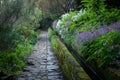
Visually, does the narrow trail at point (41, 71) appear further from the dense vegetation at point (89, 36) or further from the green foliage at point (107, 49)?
the green foliage at point (107, 49)

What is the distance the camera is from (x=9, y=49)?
891cm

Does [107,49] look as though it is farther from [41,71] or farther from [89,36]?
[41,71]

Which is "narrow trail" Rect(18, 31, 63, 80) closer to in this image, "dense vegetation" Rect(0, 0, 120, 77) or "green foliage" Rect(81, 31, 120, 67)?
"dense vegetation" Rect(0, 0, 120, 77)

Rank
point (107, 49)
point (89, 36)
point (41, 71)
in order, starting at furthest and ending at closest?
point (41, 71)
point (89, 36)
point (107, 49)

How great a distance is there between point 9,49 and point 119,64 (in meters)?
6.08

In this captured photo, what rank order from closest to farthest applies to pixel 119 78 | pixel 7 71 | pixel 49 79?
pixel 119 78
pixel 7 71
pixel 49 79

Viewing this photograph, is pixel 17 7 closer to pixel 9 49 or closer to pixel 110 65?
pixel 9 49

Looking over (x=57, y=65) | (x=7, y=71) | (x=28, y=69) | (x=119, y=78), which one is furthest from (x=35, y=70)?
(x=119, y=78)

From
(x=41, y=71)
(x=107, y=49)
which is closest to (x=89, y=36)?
(x=107, y=49)

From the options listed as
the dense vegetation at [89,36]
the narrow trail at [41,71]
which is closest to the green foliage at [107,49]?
the dense vegetation at [89,36]

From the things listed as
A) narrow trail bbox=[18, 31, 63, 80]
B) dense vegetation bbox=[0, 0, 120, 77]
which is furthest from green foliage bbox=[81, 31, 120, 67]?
narrow trail bbox=[18, 31, 63, 80]

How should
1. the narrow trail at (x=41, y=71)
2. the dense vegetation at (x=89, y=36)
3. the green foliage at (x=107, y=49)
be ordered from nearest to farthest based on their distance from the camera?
A: 1. the green foliage at (x=107, y=49)
2. the dense vegetation at (x=89, y=36)
3. the narrow trail at (x=41, y=71)

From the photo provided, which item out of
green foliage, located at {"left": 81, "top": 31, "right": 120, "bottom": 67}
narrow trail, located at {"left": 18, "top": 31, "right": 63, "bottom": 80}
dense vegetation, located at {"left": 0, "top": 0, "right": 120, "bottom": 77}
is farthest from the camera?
narrow trail, located at {"left": 18, "top": 31, "right": 63, "bottom": 80}

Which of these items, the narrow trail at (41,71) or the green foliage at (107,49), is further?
the narrow trail at (41,71)
